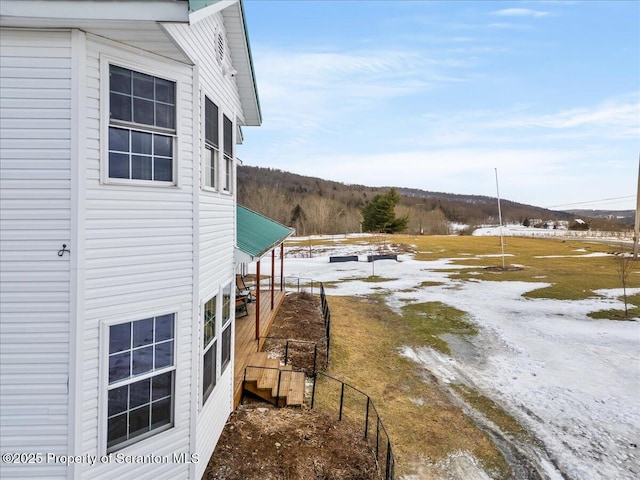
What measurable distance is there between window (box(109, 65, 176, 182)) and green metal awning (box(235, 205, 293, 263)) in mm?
2908

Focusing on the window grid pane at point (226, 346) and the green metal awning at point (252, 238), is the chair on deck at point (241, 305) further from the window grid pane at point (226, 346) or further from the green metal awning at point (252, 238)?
the window grid pane at point (226, 346)

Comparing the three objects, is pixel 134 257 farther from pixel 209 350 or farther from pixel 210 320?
pixel 209 350

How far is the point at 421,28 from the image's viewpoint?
29641mm

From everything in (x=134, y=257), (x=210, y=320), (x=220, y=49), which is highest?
(x=220, y=49)

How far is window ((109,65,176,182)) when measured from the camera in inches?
157

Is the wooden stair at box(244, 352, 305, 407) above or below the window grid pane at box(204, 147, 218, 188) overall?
below

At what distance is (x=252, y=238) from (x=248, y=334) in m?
3.16

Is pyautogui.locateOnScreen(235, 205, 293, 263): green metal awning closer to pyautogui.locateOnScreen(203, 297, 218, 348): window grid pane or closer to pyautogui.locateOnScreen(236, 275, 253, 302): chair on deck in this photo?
pyautogui.locateOnScreen(203, 297, 218, 348): window grid pane

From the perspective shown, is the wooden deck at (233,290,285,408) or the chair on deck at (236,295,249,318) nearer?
the wooden deck at (233,290,285,408)

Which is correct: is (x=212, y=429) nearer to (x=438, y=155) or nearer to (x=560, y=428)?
(x=560, y=428)

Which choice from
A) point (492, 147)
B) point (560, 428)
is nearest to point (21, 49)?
point (560, 428)

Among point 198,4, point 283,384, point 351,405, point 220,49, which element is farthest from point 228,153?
point 351,405

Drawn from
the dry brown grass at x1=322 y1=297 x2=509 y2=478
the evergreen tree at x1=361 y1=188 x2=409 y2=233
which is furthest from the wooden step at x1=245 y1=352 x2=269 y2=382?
the evergreen tree at x1=361 y1=188 x2=409 y2=233

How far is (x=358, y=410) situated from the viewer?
8422mm
